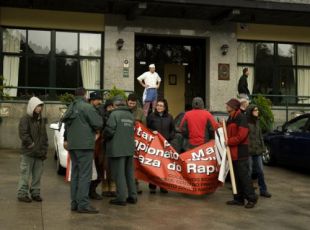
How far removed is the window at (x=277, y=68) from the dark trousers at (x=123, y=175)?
38.5 feet

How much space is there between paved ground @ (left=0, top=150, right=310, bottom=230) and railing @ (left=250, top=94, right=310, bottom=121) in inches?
351

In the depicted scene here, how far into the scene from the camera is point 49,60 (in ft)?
59.1

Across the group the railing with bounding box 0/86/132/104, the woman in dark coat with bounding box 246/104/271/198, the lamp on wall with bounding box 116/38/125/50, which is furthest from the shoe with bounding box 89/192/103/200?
the lamp on wall with bounding box 116/38/125/50

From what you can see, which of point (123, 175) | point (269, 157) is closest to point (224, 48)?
point (269, 157)

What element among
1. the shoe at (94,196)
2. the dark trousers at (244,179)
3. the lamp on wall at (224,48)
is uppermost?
the lamp on wall at (224,48)

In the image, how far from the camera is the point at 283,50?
2034cm

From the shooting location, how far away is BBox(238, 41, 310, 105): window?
65.0 ft

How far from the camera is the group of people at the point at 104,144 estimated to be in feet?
26.0

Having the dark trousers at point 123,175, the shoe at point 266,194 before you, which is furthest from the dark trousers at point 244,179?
the dark trousers at point 123,175

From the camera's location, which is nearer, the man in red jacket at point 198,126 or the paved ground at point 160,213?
the paved ground at point 160,213

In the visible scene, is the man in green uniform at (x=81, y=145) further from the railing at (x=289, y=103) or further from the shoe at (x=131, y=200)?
the railing at (x=289, y=103)

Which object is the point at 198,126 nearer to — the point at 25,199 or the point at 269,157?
the point at 25,199

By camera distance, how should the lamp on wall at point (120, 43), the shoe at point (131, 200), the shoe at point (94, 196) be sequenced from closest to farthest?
the shoe at point (131, 200) < the shoe at point (94, 196) < the lamp on wall at point (120, 43)

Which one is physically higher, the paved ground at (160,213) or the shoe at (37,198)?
the shoe at (37,198)
